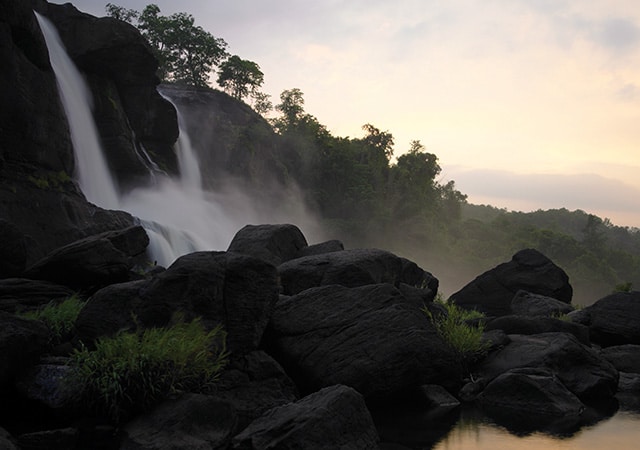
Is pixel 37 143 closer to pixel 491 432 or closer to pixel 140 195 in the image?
pixel 140 195

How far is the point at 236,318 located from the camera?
36.8 feet

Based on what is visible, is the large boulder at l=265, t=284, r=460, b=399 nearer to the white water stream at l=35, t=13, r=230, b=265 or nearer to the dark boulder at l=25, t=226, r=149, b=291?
the dark boulder at l=25, t=226, r=149, b=291

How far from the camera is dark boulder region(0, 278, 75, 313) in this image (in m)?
12.3

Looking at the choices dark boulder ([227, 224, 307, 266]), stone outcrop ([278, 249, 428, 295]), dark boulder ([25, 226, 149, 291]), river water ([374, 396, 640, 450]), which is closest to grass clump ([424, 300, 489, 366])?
stone outcrop ([278, 249, 428, 295])

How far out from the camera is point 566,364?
47.0 feet

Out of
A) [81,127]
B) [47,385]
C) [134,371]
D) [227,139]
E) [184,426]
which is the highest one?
[227,139]

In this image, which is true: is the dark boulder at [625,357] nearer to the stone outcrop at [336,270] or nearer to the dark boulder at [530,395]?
the dark boulder at [530,395]

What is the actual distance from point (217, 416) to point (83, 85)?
28.6 metres

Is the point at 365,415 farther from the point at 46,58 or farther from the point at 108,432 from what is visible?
the point at 46,58

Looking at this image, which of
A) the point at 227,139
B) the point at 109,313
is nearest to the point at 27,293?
the point at 109,313

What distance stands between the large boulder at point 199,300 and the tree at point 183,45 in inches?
2470

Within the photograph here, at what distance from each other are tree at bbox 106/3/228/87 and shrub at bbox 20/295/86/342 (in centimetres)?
6168

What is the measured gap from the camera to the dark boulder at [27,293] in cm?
1232

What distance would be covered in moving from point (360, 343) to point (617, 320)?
40.6 ft
